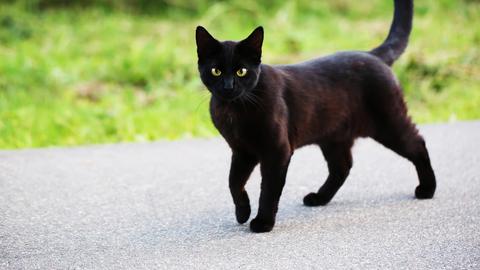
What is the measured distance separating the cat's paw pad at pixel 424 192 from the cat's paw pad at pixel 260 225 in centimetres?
98

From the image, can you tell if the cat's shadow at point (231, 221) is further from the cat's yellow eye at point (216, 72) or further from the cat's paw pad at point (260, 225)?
the cat's yellow eye at point (216, 72)

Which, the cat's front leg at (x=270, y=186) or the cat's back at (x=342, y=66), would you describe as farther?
the cat's back at (x=342, y=66)

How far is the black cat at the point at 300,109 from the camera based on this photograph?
3.25 m

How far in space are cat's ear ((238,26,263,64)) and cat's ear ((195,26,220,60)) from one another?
113 mm

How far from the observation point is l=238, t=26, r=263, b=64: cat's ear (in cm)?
323

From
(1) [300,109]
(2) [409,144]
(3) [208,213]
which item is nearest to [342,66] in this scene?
(1) [300,109]

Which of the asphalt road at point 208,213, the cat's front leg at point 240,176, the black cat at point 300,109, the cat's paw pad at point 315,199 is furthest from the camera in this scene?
the cat's paw pad at point 315,199

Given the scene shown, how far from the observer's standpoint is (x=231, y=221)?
3.59 m

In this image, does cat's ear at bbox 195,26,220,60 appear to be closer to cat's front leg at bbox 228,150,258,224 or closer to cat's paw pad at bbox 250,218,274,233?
cat's front leg at bbox 228,150,258,224

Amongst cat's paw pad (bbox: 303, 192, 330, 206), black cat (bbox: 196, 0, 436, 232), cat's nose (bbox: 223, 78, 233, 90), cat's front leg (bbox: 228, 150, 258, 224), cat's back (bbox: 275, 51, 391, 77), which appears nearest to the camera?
cat's nose (bbox: 223, 78, 233, 90)

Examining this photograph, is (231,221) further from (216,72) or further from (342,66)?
(342,66)

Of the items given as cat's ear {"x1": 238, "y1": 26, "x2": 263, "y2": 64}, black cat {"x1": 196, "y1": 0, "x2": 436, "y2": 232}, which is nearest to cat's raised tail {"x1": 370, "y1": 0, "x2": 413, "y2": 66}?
black cat {"x1": 196, "y1": 0, "x2": 436, "y2": 232}

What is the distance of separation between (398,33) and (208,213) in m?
1.45

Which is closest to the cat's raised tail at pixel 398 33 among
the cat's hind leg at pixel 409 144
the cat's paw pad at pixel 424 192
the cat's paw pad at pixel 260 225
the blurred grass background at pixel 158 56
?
the cat's hind leg at pixel 409 144
